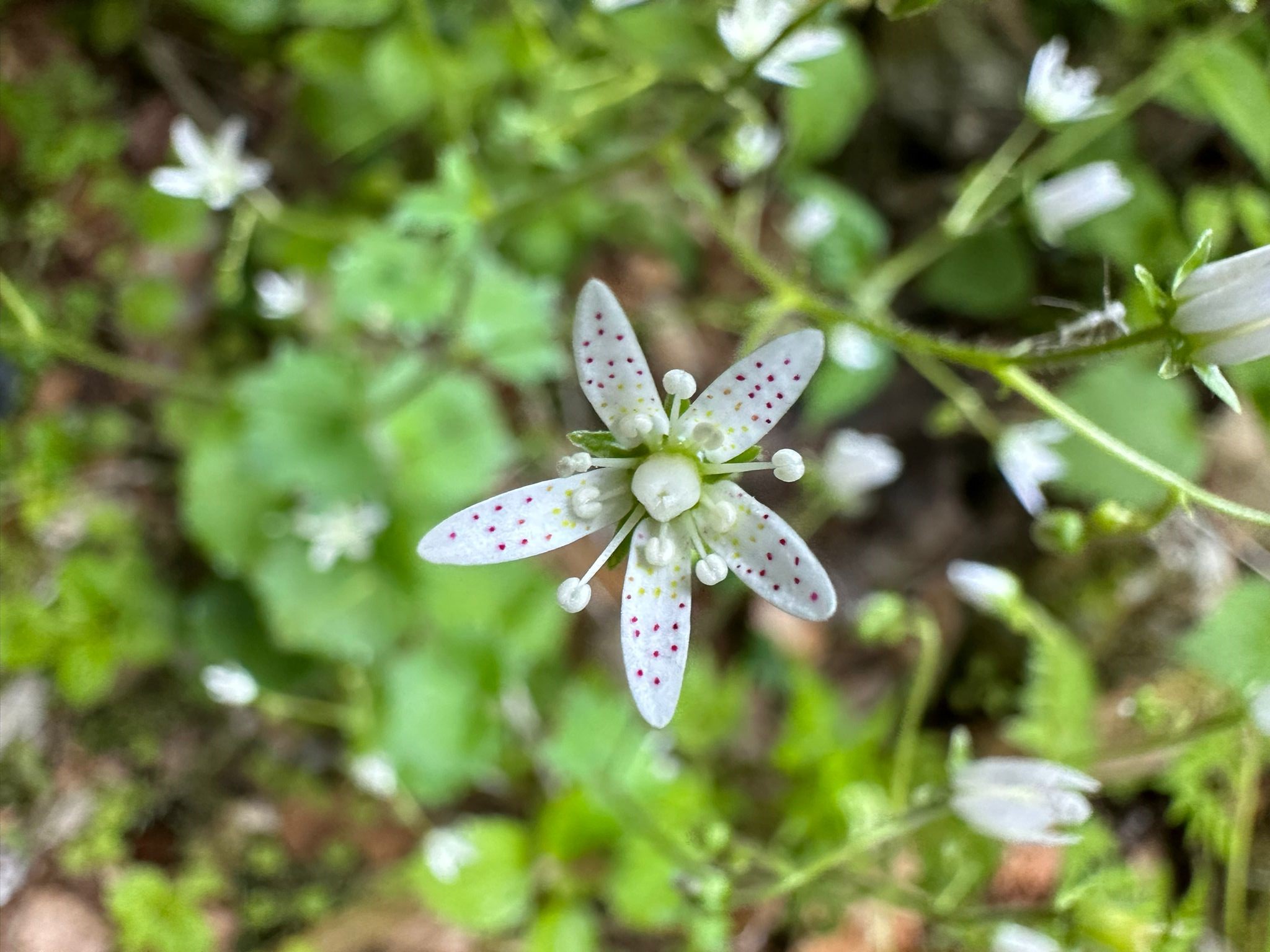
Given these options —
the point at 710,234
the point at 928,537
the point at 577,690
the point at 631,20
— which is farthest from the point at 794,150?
the point at 577,690

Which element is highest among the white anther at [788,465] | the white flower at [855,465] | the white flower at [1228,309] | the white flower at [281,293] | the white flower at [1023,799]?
the white flower at [1228,309]

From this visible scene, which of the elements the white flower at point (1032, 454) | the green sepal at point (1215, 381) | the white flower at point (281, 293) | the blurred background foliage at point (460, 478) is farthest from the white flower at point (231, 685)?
the green sepal at point (1215, 381)

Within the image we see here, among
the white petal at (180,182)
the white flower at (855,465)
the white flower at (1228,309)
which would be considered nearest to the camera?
the white flower at (1228,309)

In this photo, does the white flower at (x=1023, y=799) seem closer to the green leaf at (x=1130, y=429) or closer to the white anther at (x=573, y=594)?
the white anther at (x=573, y=594)

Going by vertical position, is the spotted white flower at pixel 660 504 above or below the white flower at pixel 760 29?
below

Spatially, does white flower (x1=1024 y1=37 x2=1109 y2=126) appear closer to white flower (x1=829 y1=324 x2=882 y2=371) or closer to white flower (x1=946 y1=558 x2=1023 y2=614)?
white flower (x1=829 y1=324 x2=882 y2=371)

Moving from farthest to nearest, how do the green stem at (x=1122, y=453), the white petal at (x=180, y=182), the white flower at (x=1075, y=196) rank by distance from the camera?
the white petal at (x=180, y=182)
the white flower at (x=1075, y=196)
the green stem at (x=1122, y=453)

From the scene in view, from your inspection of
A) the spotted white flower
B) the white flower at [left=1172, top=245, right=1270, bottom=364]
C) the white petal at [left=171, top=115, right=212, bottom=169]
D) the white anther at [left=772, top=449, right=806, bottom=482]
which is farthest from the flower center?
the white petal at [left=171, top=115, right=212, bottom=169]
